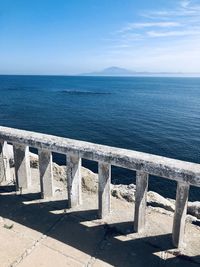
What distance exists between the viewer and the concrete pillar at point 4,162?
195 inches

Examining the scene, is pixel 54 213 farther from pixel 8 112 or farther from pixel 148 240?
pixel 8 112

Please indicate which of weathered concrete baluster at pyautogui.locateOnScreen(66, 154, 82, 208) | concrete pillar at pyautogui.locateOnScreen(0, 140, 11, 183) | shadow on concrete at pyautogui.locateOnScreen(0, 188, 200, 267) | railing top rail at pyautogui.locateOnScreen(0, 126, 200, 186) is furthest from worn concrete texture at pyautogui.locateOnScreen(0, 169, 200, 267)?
railing top rail at pyautogui.locateOnScreen(0, 126, 200, 186)

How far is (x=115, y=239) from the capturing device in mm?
3928

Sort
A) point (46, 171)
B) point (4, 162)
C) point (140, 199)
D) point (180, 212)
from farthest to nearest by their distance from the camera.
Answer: point (4, 162) → point (46, 171) → point (140, 199) → point (180, 212)

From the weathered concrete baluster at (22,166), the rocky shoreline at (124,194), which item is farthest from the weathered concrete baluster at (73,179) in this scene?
the weathered concrete baluster at (22,166)

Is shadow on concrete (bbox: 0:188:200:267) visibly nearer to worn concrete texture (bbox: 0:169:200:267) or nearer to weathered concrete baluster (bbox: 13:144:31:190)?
worn concrete texture (bbox: 0:169:200:267)

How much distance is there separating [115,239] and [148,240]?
528 millimetres

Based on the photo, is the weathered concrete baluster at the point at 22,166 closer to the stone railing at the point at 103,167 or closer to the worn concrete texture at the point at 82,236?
the stone railing at the point at 103,167

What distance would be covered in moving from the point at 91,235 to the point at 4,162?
2.45m

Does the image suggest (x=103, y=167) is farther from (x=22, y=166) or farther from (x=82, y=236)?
(x=22, y=166)

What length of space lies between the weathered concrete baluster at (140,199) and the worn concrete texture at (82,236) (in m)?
0.17

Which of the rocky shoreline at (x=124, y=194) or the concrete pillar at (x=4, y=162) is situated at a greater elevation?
the concrete pillar at (x=4, y=162)

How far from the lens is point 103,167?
3.96 meters

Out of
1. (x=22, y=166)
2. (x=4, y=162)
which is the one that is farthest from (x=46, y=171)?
(x=4, y=162)
